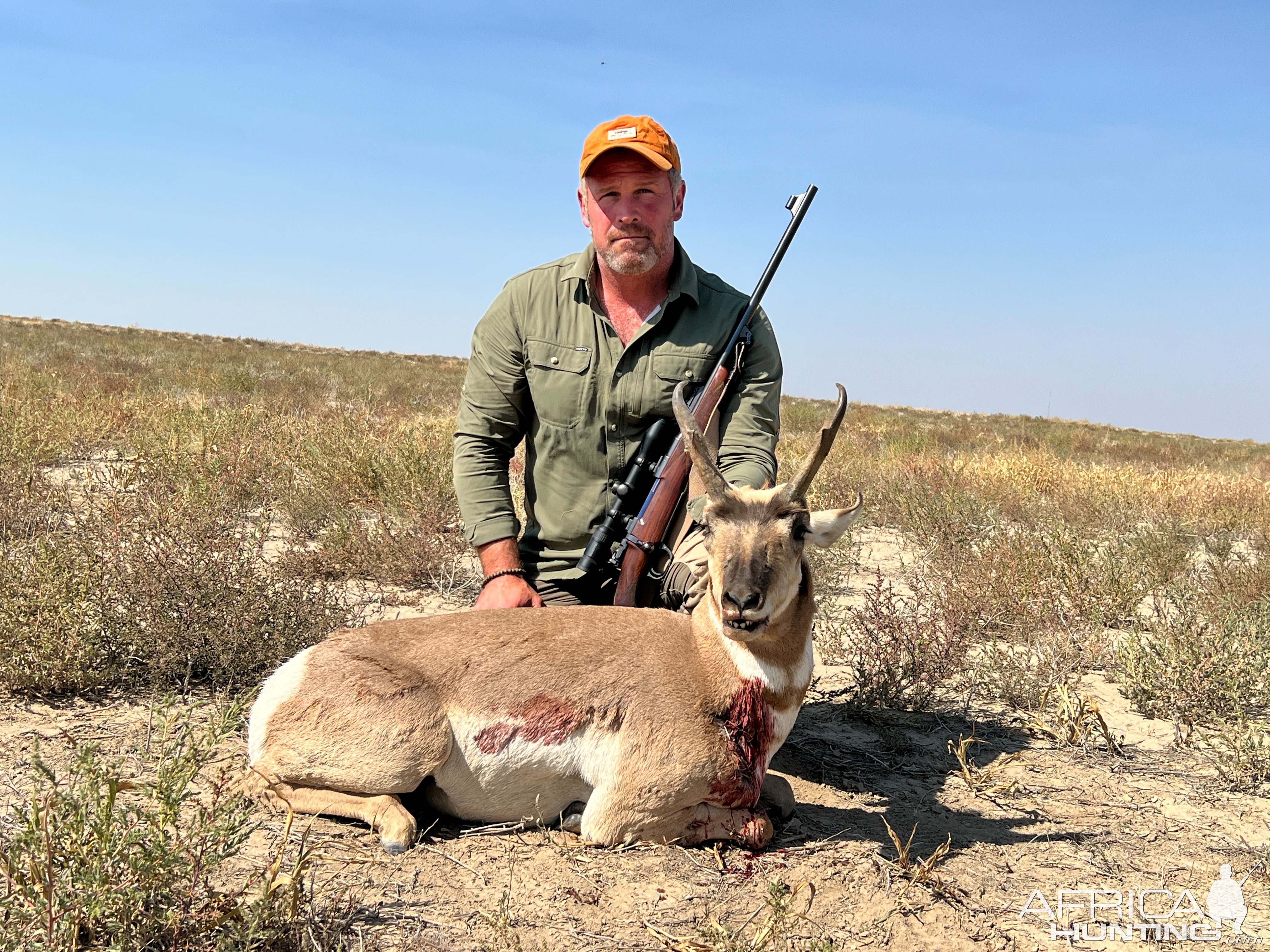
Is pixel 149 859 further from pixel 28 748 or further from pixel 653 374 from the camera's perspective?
pixel 653 374

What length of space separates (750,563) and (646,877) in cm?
132

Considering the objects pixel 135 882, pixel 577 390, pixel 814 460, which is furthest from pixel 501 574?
pixel 135 882

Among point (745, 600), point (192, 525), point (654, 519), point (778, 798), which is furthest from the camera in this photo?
point (192, 525)

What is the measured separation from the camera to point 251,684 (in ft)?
18.7

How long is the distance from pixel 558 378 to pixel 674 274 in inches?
40.5

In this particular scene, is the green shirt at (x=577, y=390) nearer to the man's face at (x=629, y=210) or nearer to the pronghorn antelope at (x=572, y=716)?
the man's face at (x=629, y=210)

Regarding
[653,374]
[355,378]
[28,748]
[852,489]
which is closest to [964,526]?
[852,489]

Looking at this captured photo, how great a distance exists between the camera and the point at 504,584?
5277mm

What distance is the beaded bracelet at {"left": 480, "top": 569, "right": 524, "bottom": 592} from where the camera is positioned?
210 inches

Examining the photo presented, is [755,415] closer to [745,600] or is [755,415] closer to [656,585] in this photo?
[656,585]

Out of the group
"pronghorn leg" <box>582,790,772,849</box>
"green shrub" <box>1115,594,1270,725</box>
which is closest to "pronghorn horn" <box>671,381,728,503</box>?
"pronghorn leg" <box>582,790,772,849</box>

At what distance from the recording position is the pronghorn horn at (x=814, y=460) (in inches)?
157

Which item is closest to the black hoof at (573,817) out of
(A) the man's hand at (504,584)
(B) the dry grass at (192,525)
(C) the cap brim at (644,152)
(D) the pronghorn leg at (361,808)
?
(D) the pronghorn leg at (361,808)

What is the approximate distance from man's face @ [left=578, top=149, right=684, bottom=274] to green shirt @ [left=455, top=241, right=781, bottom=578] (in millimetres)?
252
